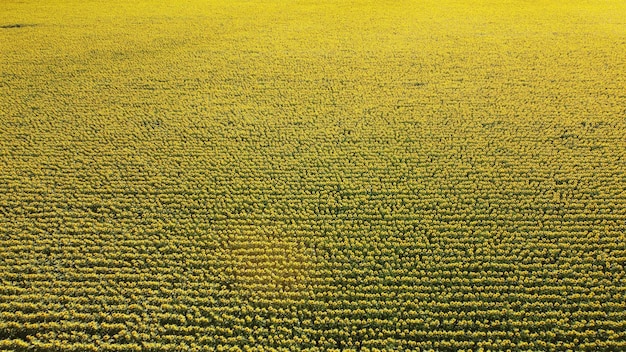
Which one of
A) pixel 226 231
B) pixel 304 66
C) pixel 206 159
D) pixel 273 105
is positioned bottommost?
pixel 226 231

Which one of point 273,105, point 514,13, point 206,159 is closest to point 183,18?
point 273,105

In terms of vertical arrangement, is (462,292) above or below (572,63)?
below

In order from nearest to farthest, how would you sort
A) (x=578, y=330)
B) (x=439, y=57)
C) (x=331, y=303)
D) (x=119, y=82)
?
1. (x=578, y=330)
2. (x=331, y=303)
3. (x=119, y=82)
4. (x=439, y=57)

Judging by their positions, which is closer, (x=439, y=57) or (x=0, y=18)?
(x=439, y=57)

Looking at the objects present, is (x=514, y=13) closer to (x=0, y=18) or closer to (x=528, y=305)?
(x=528, y=305)

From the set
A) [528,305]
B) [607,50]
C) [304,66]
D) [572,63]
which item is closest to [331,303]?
[528,305]

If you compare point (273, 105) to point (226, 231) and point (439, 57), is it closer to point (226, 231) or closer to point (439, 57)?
point (226, 231)

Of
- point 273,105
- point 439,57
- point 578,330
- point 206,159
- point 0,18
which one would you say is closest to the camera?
point 578,330
